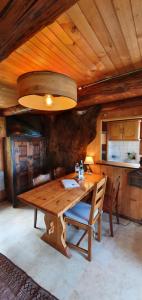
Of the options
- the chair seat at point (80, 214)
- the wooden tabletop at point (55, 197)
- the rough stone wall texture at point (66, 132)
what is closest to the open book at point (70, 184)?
the wooden tabletop at point (55, 197)

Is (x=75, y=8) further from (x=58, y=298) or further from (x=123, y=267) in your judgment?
(x=123, y=267)

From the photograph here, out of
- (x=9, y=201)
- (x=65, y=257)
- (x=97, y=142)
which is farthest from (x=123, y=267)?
(x=9, y=201)

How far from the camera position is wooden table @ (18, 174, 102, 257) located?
5.30 ft

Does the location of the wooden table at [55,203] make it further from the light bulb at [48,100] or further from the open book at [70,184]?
the light bulb at [48,100]

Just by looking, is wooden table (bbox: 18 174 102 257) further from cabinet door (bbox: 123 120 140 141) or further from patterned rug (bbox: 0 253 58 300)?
cabinet door (bbox: 123 120 140 141)

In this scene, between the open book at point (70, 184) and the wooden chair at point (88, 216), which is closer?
the wooden chair at point (88, 216)

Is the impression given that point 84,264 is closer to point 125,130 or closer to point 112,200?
point 112,200

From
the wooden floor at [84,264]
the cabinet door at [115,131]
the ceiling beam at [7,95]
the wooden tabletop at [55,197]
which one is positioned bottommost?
the wooden floor at [84,264]

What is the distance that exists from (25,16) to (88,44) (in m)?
0.70

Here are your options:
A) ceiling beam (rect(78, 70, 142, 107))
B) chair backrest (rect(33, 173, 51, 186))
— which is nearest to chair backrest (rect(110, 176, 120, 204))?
chair backrest (rect(33, 173, 51, 186))

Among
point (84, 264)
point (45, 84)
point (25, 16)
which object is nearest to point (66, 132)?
point (45, 84)

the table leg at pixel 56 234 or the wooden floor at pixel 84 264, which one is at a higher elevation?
the table leg at pixel 56 234

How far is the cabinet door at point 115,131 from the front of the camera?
3631 millimetres

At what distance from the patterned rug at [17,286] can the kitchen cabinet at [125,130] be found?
10.4ft
